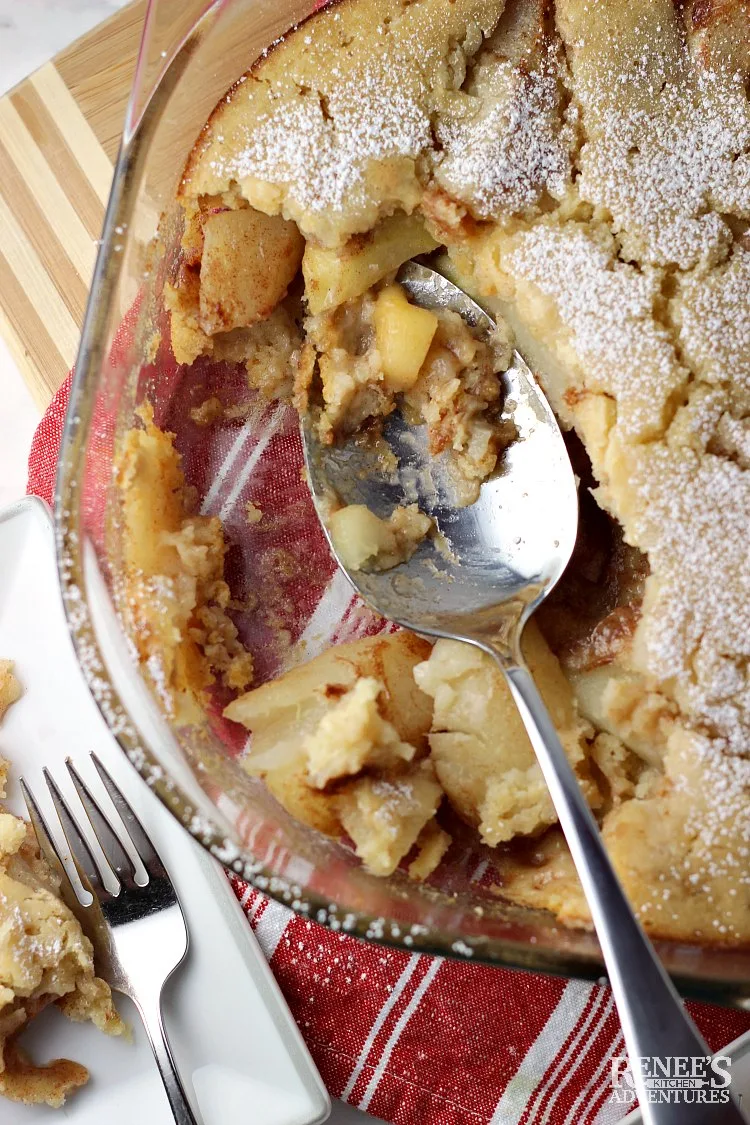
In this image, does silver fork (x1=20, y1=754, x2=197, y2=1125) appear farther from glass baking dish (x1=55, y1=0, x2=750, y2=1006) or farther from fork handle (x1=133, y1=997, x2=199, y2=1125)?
glass baking dish (x1=55, y1=0, x2=750, y2=1006)

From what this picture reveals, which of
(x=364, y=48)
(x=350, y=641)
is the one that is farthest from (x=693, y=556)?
(x=364, y=48)

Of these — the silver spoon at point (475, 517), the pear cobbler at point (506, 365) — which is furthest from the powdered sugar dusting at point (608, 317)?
the silver spoon at point (475, 517)

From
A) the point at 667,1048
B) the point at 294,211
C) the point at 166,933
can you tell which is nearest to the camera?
the point at 667,1048

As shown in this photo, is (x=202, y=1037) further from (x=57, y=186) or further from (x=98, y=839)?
(x=57, y=186)

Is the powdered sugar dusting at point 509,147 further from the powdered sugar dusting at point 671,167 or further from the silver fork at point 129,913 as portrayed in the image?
the silver fork at point 129,913

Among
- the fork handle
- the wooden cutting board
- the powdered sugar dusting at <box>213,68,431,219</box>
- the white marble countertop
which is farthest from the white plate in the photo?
the white marble countertop

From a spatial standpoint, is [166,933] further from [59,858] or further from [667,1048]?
[667,1048]
